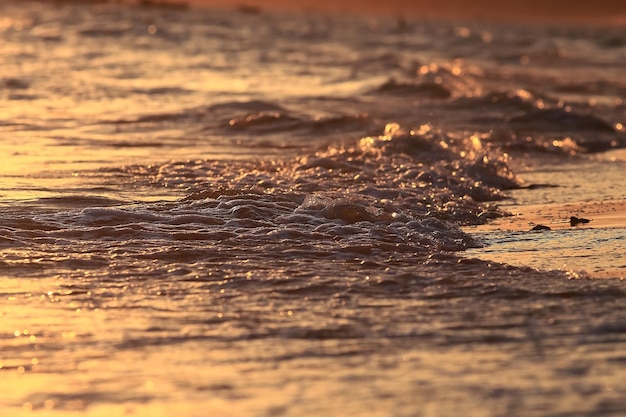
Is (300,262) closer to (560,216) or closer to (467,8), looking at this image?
(560,216)

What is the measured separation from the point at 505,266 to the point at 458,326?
1.14 m

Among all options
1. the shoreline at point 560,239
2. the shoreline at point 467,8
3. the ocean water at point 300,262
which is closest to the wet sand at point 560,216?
the shoreline at point 560,239

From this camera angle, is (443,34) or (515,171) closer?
(515,171)

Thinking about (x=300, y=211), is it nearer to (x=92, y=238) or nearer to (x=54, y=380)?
(x=92, y=238)

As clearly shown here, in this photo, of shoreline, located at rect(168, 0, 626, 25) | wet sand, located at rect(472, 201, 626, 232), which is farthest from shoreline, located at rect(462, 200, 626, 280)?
shoreline, located at rect(168, 0, 626, 25)

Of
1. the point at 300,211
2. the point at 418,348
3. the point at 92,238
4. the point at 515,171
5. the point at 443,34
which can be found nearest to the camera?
the point at 418,348

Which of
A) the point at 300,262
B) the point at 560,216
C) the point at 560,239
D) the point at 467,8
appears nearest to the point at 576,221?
the point at 560,216

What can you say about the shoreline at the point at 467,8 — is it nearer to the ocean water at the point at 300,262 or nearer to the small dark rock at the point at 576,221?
the ocean water at the point at 300,262

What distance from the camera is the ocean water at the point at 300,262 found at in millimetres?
4035

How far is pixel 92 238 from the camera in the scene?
20.7ft

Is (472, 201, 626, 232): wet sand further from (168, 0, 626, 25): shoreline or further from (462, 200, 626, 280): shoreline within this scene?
(168, 0, 626, 25): shoreline

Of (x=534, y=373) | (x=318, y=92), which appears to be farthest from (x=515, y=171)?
(x=318, y=92)

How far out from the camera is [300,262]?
5.86 m

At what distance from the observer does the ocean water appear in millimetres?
4035
